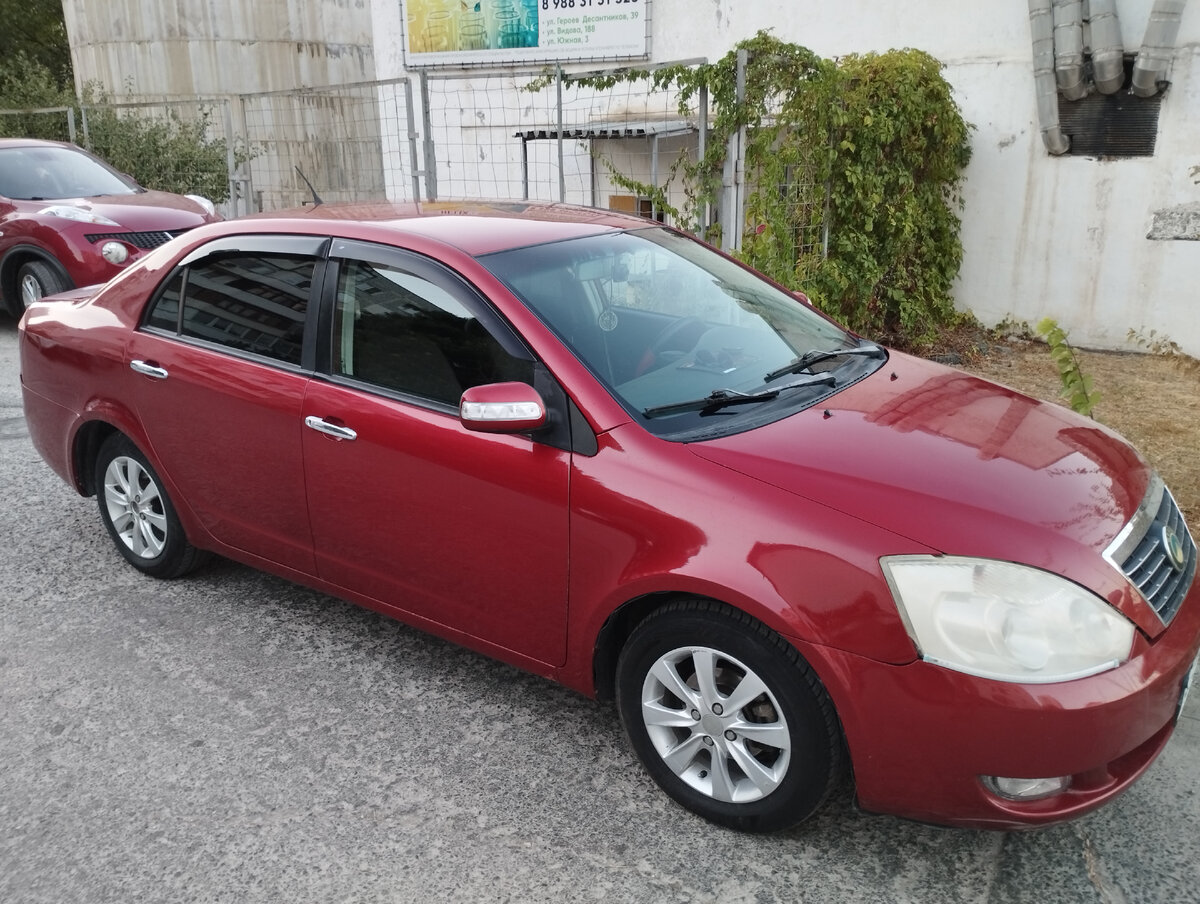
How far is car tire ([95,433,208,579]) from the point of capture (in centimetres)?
425

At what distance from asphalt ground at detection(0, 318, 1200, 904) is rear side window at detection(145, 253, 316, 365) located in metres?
1.16

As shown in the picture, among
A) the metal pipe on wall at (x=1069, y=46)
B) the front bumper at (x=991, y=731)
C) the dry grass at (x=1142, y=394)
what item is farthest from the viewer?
the metal pipe on wall at (x=1069, y=46)

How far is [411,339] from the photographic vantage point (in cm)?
329

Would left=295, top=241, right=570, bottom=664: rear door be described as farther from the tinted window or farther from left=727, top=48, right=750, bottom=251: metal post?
left=727, top=48, right=750, bottom=251: metal post

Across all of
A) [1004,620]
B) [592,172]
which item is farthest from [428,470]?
[592,172]

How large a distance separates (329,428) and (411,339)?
1.39 feet

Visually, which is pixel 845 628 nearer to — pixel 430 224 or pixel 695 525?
pixel 695 525

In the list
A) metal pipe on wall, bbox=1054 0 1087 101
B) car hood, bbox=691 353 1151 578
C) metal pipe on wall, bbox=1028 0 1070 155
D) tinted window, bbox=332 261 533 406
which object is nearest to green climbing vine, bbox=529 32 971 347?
metal pipe on wall, bbox=1028 0 1070 155

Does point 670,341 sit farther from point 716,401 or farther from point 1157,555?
point 1157,555

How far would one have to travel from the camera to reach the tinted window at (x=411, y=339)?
10.3ft

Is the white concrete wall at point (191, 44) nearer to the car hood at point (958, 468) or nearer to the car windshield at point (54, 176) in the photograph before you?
the car windshield at point (54, 176)

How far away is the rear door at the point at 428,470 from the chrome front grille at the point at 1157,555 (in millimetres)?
1489

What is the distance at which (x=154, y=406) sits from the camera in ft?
13.2

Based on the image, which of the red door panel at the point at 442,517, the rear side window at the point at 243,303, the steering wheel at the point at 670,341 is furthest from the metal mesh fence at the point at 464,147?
the red door panel at the point at 442,517
